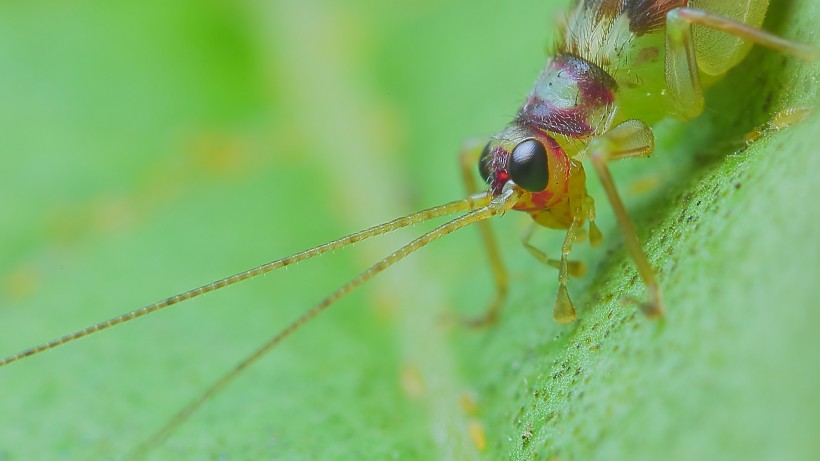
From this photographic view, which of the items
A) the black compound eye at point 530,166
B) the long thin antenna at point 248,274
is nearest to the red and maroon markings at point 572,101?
the black compound eye at point 530,166

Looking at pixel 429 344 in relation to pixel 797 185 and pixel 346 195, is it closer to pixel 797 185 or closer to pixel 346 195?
pixel 346 195

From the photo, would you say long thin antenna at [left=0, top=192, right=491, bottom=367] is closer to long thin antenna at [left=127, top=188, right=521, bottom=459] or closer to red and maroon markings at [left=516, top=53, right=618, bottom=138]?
long thin antenna at [left=127, top=188, right=521, bottom=459]

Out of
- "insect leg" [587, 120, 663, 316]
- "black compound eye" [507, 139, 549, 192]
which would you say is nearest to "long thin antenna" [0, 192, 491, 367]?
"black compound eye" [507, 139, 549, 192]

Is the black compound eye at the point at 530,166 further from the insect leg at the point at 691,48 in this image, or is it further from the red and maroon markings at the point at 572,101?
the insect leg at the point at 691,48

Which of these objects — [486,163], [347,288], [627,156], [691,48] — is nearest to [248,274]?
[347,288]

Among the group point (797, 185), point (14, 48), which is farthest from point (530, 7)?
point (797, 185)
